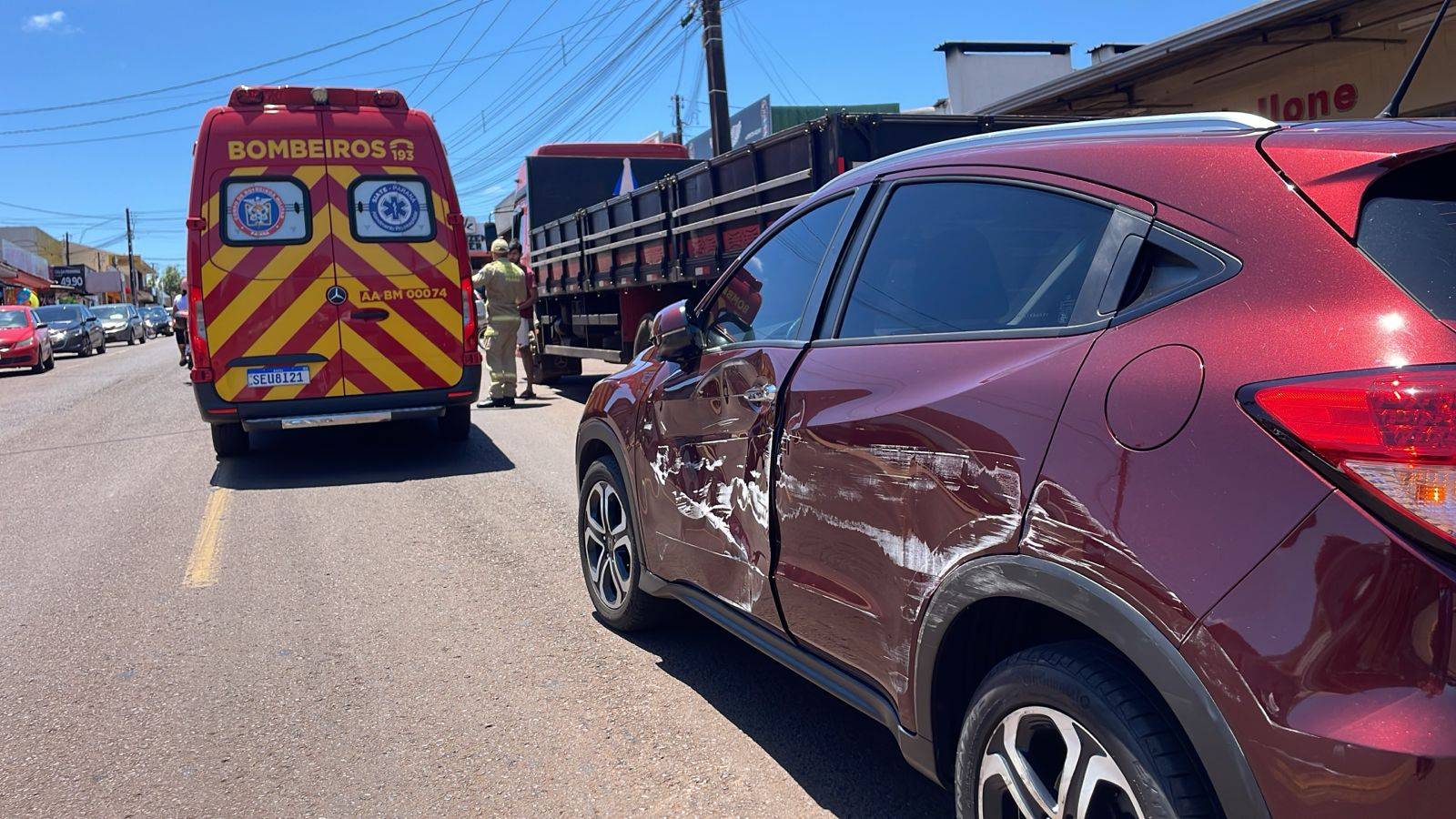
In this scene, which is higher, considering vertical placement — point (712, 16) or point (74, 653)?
point (712, 16)

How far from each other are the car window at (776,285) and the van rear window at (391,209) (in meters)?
5.71

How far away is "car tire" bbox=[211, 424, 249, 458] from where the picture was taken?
9461mm

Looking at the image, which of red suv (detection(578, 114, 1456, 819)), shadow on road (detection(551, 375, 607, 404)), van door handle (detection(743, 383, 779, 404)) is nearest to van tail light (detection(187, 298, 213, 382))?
shadow on road (detection(551, 375, 607, 404))

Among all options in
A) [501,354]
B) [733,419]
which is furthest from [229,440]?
[733,419]

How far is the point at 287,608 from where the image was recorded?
207 inches

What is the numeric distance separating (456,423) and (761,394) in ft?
23.3

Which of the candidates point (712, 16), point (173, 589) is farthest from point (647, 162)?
point (173, 589)

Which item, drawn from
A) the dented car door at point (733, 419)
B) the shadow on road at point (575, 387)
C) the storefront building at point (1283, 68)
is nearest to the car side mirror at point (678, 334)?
the dented car door at point (733, 419)

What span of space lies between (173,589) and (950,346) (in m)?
4.64

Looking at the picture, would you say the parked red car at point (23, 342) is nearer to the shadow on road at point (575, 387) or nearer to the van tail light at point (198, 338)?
the shadow on road at point (575, 387)

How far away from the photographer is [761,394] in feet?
10.9

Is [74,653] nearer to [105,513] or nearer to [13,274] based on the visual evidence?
[105,513]

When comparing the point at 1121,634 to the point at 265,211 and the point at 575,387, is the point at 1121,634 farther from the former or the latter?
the point at 575,387

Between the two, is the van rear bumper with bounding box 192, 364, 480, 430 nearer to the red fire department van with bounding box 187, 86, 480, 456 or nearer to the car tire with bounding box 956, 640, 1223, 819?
the red fire department van with bounding box 187, 86, 480, 456
